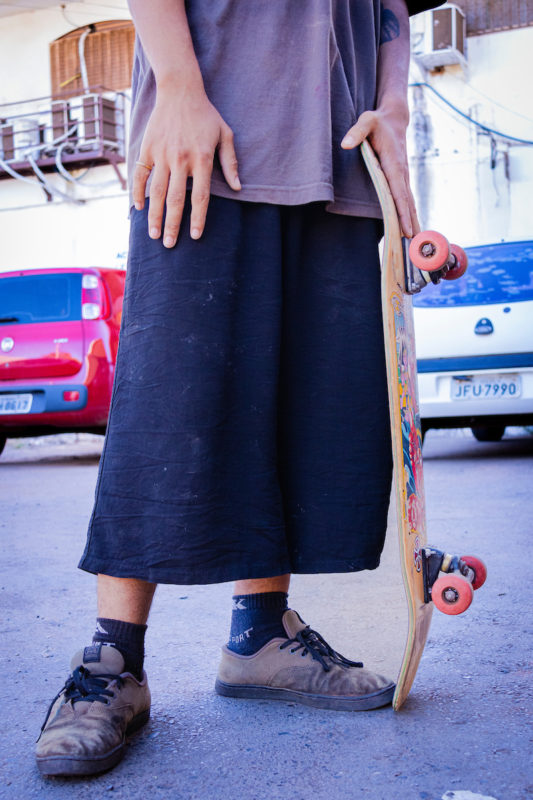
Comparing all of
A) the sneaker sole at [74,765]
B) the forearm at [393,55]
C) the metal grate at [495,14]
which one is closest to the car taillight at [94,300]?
the forearm at [393,55]

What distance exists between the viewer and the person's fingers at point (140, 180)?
168cm

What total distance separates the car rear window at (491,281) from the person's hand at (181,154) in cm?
492

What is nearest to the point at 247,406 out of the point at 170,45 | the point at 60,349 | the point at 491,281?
the point at 170,45

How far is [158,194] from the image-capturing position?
1.65 metres

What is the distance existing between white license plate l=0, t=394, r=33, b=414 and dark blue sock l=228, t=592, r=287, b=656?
5420 mm

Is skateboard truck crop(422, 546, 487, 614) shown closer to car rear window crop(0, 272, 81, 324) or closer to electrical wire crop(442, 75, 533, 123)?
car rear window crop(0, 272, 81, 324)

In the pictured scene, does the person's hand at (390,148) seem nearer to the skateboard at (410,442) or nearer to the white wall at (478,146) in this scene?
the skateboard at (410,442)

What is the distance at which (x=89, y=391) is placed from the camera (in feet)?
22.4

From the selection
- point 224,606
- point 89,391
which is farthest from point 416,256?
point 89,391

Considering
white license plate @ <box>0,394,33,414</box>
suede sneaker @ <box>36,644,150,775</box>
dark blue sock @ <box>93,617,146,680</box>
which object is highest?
dark blue sock @ <box>93,617,146,680</box>

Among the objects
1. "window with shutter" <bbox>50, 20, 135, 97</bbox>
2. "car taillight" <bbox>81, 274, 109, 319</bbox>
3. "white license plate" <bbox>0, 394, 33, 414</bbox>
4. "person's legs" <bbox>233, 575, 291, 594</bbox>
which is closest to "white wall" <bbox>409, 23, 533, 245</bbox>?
"window with shutter" <bbox>50, 20, 135, 97</bbox>

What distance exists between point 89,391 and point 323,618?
187 inches

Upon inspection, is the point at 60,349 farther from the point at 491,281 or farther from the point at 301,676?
the point at 301,676

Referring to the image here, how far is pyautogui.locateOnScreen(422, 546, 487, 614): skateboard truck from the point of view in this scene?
5.29 ft
